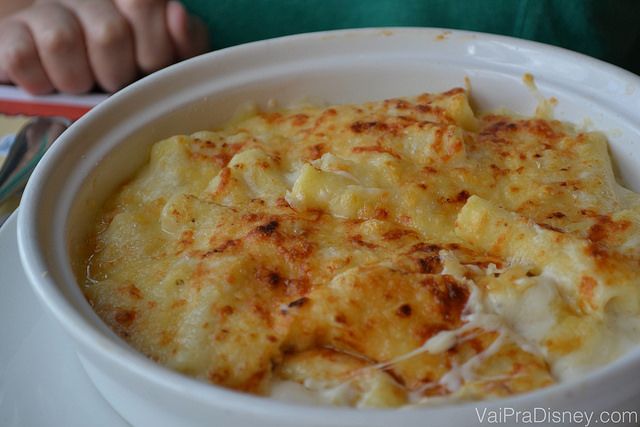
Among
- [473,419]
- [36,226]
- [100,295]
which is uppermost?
[473,419]

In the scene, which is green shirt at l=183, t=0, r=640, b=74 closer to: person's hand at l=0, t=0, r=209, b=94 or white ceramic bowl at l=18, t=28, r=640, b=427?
person's hand at l=0, t=0, r=209, b=94

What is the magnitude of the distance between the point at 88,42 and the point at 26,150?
659 millimetres

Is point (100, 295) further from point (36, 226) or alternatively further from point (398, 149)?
point (398, 149)

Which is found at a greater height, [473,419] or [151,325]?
[473,419]

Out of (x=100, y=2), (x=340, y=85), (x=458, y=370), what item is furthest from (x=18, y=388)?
(x=100, y=2)

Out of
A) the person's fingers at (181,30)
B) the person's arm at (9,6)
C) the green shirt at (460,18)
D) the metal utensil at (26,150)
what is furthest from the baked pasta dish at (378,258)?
the person's arm at (9,6)

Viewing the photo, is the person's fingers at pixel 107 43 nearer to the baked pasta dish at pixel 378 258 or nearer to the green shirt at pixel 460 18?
the green shirt at pixel 460 18

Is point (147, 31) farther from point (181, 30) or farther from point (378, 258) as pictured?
point (378, 258)

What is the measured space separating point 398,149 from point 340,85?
47cm

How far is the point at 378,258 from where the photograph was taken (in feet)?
4.63

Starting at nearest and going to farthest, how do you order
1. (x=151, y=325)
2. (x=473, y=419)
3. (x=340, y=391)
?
1. (x=473, y=419)
2. (x=340, y=391)
3. (x=151, y=325)

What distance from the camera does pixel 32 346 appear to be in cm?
146

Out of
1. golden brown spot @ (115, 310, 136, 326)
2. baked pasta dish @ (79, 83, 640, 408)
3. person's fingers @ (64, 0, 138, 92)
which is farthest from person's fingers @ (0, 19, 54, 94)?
golden brown spot @ (115, 310, 136, 326)

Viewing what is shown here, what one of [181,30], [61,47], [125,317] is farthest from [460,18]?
[125,317]
